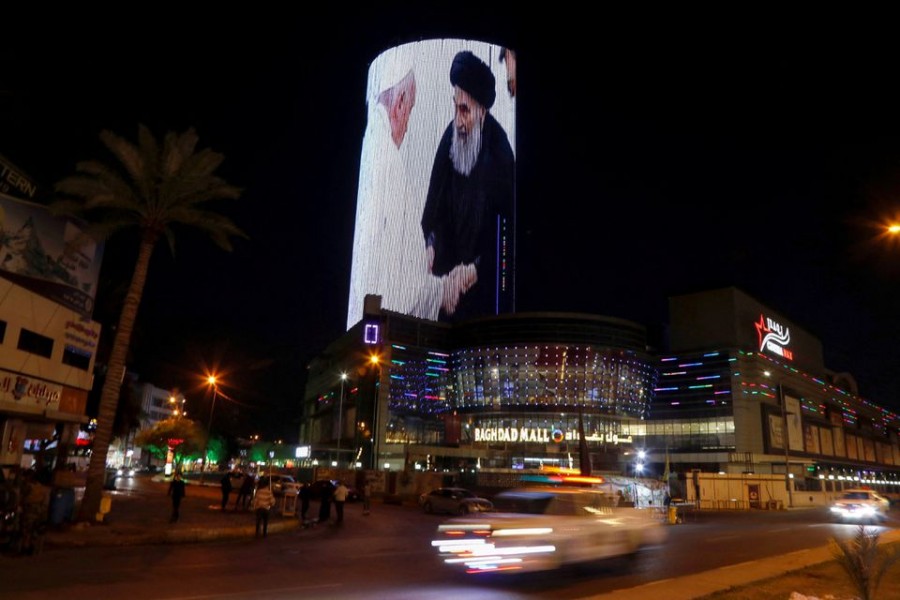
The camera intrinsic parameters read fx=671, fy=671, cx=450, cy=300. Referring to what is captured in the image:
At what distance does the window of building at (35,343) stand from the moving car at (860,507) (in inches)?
1602

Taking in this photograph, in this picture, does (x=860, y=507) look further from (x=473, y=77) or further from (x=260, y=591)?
(x=473, y=77)

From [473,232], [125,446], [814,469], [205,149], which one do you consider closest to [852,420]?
[814,469]

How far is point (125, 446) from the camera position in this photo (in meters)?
105

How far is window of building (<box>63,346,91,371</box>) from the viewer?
38.0m

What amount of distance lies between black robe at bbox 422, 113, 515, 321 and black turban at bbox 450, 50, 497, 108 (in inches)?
196

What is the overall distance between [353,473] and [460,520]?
41924 millimetres

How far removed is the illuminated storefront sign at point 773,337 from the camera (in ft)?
363

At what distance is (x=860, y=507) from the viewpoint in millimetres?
31844

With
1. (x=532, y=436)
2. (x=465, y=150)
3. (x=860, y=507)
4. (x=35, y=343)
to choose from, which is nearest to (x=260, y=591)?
(x=35, y=343)

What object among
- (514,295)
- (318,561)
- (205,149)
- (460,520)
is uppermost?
(514,295)

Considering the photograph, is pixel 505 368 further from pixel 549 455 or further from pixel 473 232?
pixel 473 232

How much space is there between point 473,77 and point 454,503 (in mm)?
138505

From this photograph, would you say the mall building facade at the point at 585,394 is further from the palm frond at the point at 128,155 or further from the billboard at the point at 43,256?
the palm frond at the point at 128,155

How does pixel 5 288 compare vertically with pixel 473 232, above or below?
below
